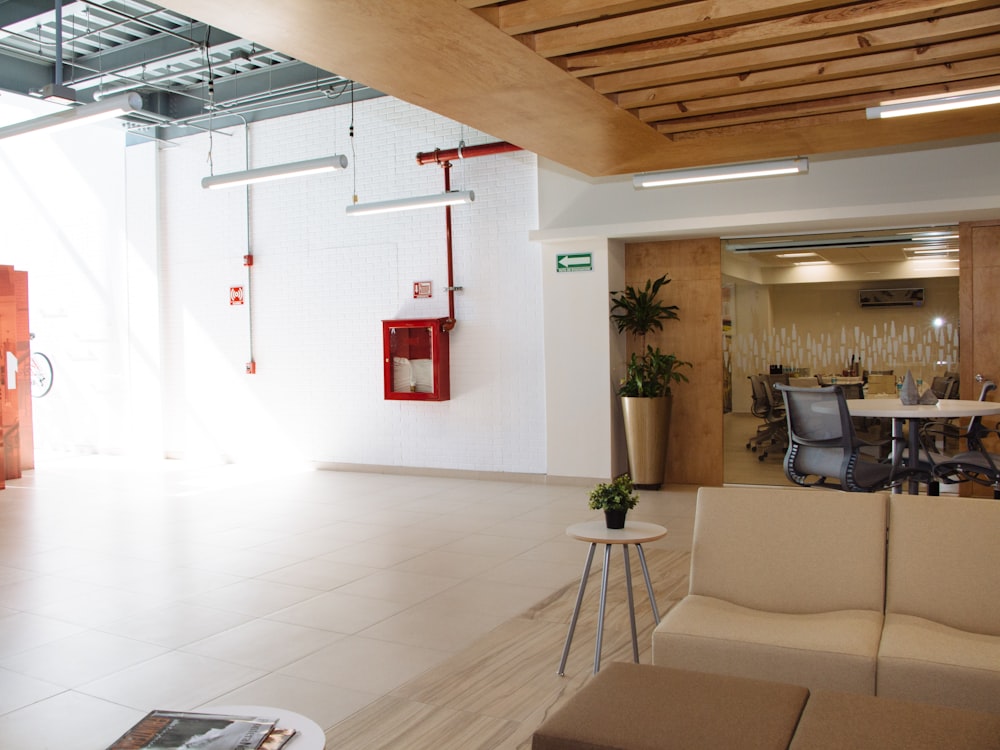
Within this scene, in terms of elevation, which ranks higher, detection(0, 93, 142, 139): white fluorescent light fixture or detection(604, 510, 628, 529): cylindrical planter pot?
detection(0, 93, 142, 139): white fluorescent light fixture

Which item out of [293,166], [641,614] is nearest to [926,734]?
[641,614]

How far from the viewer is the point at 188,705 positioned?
3.50 meters

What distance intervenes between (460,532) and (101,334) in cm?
728

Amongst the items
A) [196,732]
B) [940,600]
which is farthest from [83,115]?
[940,600]

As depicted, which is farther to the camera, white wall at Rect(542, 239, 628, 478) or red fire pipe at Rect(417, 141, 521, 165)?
red fire pipe at Rect(417, 141, 521, 165)

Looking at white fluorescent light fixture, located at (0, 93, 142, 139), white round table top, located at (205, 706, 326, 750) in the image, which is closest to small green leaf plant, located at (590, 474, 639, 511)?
white round table top, located at (205, 706, 326, 750)

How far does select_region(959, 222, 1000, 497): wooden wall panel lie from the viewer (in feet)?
24.8

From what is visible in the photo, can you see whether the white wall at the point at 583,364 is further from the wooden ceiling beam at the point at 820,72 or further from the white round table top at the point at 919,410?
the wooden ceiling beam at the point at 820,72

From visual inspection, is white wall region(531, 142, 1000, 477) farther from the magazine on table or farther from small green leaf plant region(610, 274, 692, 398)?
the magazine on table

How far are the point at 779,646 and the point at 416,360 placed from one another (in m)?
6.84

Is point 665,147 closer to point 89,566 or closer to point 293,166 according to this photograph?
point 293,166

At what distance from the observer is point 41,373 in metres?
12.2

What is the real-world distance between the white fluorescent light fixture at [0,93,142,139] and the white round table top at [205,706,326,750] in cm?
475

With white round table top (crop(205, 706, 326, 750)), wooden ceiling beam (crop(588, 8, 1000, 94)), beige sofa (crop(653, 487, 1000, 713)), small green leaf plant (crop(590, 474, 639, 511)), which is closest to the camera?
white round table top (crop(205, 706, 326, 750))
